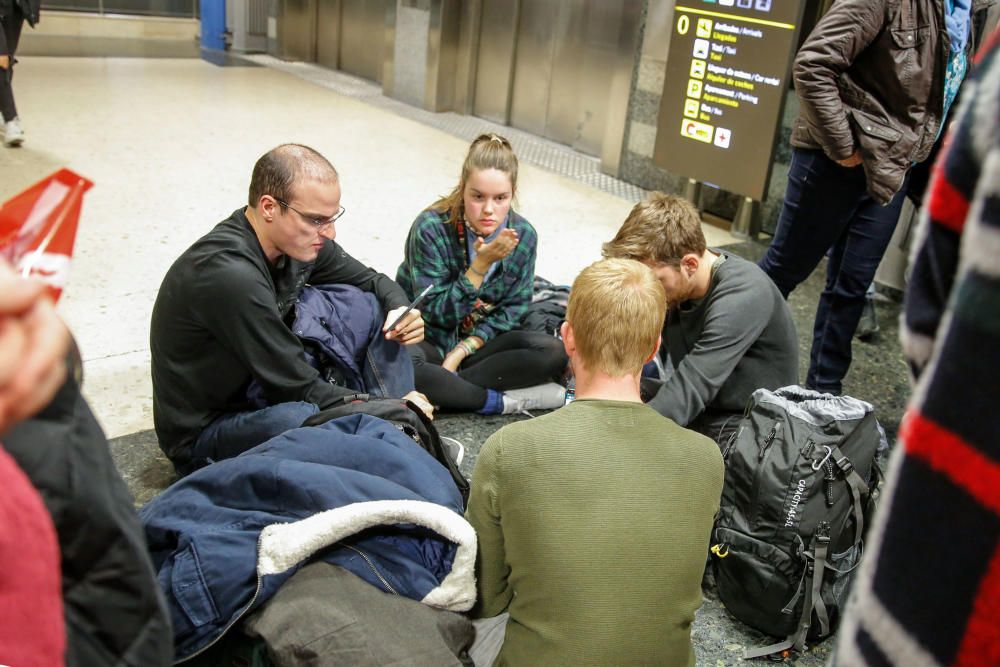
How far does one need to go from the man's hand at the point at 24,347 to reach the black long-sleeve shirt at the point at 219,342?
1.84 metres

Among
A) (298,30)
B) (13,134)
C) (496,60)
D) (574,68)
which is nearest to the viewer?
(13,134)

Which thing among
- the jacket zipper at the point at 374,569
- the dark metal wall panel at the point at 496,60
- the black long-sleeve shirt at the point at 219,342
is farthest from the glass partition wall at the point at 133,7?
the jacket zipper at the point at 374,569

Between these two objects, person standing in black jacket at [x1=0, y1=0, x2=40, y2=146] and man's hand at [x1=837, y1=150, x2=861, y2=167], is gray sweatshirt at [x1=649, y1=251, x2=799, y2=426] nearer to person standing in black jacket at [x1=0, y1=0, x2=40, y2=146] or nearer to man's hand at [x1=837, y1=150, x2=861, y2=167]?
man's hand at [x1=837, y1=150, x2=861, y2=167]

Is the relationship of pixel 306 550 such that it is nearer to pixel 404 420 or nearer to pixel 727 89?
pixel 404 420

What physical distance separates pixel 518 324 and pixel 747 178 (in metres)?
2.50

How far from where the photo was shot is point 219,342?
8.13ft

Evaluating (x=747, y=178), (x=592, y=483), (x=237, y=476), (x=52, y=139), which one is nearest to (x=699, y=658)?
(x=592, y=483)

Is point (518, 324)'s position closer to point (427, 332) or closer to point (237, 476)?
point (427, 332)

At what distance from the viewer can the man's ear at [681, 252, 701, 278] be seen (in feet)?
8.63

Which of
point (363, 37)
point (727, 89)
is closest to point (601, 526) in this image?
point (727, 89)

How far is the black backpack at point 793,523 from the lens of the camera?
2230 mm

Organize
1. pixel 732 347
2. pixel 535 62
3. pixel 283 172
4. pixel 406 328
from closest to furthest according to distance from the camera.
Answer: pixel 283 172 < pixel 732 347 < pixel 406 328 < pixel 535 62

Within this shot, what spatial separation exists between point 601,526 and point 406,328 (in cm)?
137

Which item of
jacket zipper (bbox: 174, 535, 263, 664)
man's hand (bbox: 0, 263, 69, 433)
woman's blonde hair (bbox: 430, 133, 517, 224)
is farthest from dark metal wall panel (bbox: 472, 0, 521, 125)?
man's hand (bbox: 0, 263, 69, 433)
